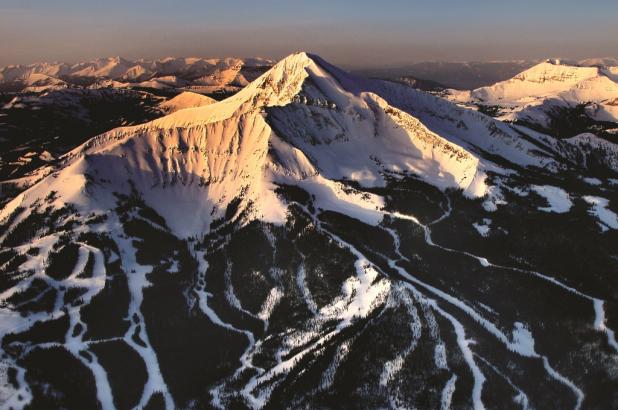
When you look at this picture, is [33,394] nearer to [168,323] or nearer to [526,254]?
[168,323]

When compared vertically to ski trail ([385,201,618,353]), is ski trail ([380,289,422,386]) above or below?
below

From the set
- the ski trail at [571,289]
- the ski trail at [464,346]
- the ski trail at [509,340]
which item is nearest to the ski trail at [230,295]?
the ski trail at [464,346]

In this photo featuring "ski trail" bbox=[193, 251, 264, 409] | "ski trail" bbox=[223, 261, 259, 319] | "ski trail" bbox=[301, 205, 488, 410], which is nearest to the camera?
"ski trail" bbox=[301, 205, 488, 410]

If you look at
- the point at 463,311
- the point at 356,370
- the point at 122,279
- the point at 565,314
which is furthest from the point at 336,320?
the point at 122,279

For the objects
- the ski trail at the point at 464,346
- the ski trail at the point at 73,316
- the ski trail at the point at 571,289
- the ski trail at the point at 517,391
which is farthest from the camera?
the ski trail at the point at 571,289

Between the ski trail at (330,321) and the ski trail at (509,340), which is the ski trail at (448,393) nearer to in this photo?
the ski trail at (509,340)

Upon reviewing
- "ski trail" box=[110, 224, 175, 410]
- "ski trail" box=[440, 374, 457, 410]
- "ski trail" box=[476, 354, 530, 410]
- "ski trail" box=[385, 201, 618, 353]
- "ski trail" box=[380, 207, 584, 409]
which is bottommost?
"ski trail" box=[110, 224, 175, 410]

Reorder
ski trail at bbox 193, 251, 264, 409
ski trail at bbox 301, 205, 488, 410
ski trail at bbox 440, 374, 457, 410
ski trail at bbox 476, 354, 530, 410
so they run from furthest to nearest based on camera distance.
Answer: ski trail at bbox 193, 251, 264, 409
ski trail at bbox 301, 205, 488, 410
ski trail at bbox 440, 374, 457, 410
ski trail at bbox 476, 354, 530, 410

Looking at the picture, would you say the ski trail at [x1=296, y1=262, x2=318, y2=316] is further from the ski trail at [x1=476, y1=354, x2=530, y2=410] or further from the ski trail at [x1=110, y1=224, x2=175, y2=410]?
the ski trail at [x1=476, y1=354, x2=530, y2=410]

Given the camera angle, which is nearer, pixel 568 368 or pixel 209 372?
pixel 568 368

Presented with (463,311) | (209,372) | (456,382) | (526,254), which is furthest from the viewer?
(526,254)

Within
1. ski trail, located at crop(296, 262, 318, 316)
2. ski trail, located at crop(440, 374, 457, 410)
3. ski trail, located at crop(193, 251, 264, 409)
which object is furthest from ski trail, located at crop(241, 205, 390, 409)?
ski trail, located at crop(440, 374, 457, 410)
